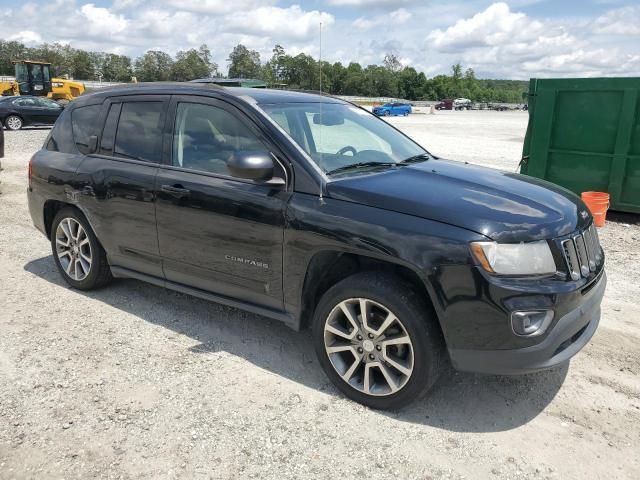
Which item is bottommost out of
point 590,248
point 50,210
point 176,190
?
point 50,210

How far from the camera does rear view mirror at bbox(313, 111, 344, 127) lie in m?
4.00

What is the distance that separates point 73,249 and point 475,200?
373cm

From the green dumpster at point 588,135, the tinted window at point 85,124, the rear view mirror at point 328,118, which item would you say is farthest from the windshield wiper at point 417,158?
the green dumpster at point 588,135

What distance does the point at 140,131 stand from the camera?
4.33m

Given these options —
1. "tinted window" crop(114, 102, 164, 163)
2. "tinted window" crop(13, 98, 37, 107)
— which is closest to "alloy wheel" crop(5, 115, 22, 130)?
"tinted window" crop(13, 98, 37, 107)

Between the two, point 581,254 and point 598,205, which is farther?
point 598,205

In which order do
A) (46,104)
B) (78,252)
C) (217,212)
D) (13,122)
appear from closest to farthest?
(217,212) → (78,252) → (13,122) → (46,104)

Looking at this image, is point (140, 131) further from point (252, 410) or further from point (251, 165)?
point (252, 410)

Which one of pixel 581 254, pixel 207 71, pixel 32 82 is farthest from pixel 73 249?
pixel 207 71

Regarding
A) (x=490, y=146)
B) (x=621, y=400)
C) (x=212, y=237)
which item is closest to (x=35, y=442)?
(x=212, y=237)

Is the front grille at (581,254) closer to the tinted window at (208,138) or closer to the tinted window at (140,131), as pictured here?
the tinted window at (208,138)

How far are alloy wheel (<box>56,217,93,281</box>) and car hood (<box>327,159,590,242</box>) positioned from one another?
108 inches

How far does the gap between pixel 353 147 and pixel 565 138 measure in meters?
5.62

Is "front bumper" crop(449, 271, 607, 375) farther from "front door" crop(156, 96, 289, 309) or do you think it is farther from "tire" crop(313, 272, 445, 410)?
"front door" crop(156, 96, 289, 309)
